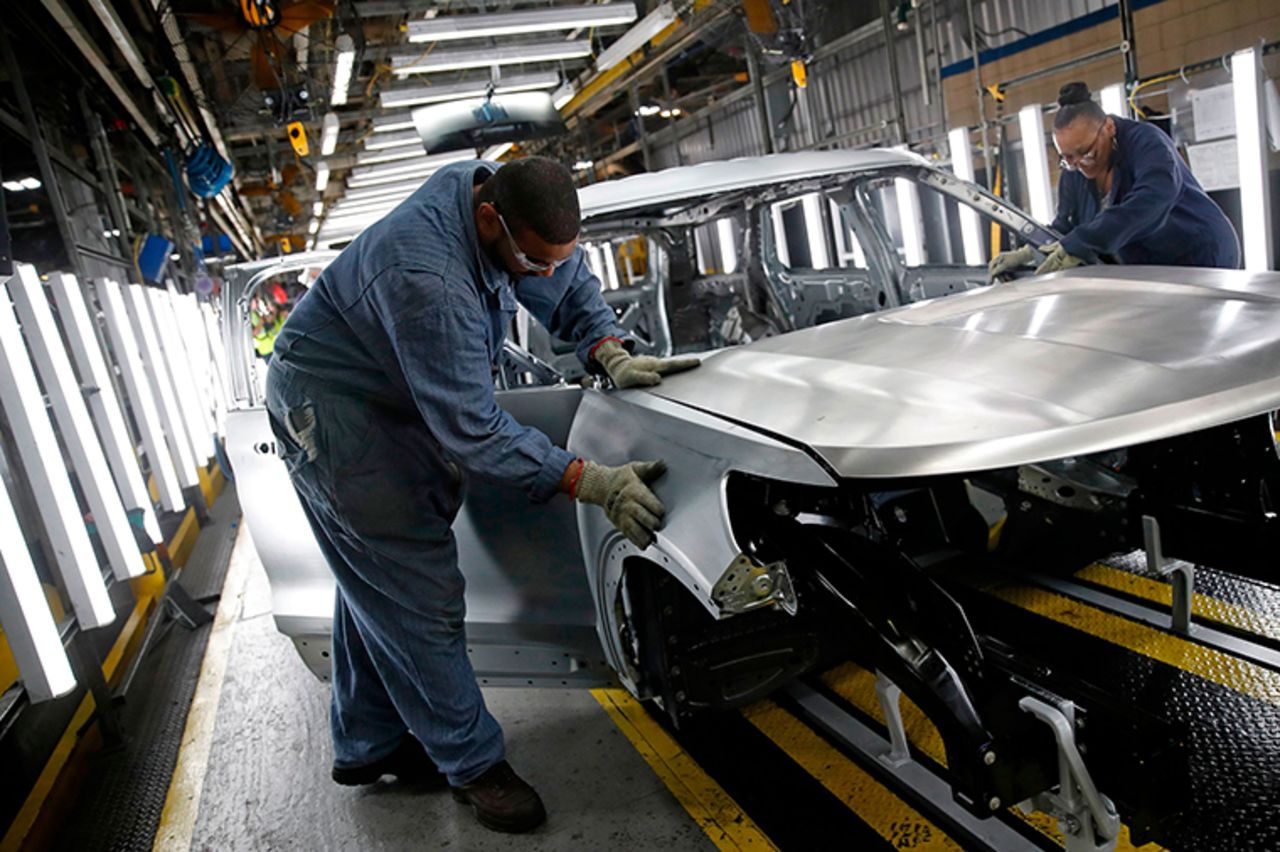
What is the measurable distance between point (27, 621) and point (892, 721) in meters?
2.51

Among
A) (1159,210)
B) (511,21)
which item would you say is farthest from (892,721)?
(511,21)

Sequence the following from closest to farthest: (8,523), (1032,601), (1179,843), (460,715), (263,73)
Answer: (1179,843), (460,715), (8,523), (1032,601), (263,73)

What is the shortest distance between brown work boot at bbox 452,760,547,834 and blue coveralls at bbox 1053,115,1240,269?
9.08ft

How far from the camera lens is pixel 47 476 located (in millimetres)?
3041

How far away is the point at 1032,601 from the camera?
3125 mm

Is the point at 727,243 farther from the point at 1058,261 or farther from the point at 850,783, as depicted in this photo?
the point at 850,783

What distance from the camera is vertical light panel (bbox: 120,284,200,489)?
5.61 metres

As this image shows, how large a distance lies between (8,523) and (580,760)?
1834 mm

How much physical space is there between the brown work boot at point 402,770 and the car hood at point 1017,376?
142 centimetres

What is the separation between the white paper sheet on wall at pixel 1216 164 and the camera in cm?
442

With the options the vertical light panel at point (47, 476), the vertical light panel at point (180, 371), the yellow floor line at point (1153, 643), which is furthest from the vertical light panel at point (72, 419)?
the yellow floor line at point (1153, 643)

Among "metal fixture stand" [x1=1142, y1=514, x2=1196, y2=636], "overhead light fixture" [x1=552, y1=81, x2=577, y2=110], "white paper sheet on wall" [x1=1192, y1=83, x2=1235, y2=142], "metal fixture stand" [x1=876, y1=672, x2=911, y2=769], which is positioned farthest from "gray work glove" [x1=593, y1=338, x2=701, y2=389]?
"overhead light fixture" [x1=552, y1=81, x2=577, y2=110]

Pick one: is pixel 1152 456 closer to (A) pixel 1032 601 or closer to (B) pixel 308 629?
(A) pixel 1032 601

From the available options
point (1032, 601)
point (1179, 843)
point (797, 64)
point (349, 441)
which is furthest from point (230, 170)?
point (1179, 843)
